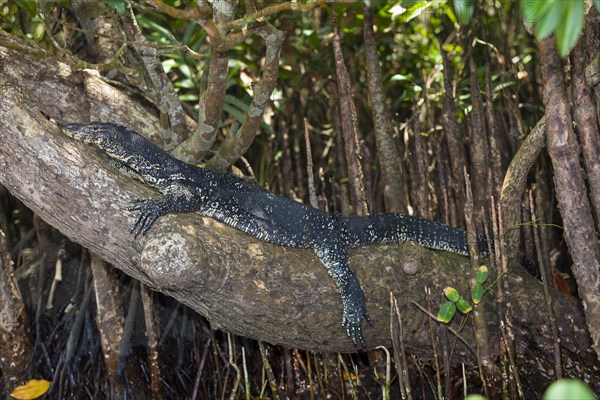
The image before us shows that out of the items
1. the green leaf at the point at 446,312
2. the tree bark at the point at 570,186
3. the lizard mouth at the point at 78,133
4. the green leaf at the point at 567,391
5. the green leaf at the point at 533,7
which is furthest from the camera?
the green leaf at the point at 446,312

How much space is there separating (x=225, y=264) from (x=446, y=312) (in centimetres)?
159

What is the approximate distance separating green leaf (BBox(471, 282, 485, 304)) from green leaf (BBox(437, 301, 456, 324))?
0.16 metres

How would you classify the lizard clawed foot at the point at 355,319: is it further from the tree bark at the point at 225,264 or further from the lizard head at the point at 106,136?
the lizard head at the point at 106,136

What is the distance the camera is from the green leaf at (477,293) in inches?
177

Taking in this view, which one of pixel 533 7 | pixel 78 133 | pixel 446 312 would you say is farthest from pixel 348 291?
pixel 533 7

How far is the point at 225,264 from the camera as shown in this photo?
13.7 ft

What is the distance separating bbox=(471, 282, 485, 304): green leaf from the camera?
4504mm

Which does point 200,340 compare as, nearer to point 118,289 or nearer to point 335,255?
point 118,289

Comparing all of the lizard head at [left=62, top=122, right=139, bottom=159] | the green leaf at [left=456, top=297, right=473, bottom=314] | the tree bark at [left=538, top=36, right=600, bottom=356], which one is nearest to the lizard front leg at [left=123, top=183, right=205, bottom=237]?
the lizard head at [left=62, top=122, right=139, bottom=159]

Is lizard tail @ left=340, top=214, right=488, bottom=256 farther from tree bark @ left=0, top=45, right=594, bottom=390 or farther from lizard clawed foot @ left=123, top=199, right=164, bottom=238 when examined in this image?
lizard clawed foot @ left=123, top=199, right=164, bottom=238

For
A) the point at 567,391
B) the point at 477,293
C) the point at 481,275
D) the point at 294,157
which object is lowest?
the point at 567,391

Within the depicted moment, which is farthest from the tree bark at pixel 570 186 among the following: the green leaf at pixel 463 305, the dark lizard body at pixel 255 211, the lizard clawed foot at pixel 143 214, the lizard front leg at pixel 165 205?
the lizard clawed foot at pixel 143 214

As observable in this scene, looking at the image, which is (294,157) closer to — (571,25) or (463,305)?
(463,305)

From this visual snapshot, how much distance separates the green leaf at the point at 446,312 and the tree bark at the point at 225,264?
34cm
